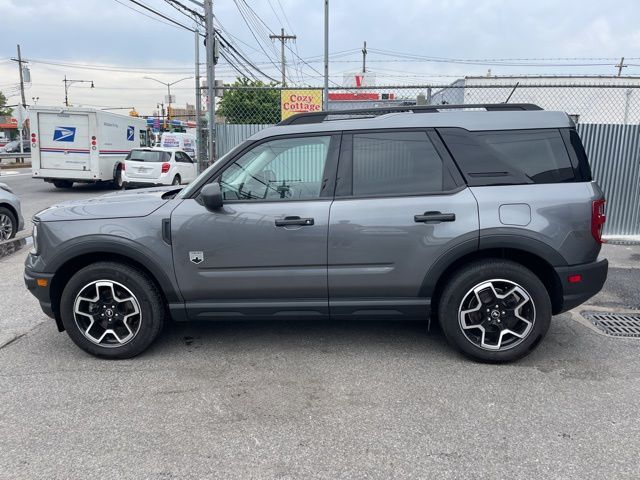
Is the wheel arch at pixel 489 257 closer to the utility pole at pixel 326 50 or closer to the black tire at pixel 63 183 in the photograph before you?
the utility pole at pixel 326 50

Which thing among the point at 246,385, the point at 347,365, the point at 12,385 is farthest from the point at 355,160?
the point at 12,385

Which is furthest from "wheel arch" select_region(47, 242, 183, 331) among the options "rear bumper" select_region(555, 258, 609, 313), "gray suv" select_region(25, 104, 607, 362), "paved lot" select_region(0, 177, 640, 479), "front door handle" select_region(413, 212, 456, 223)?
"rear bumper" select_region(555, 258, 609, 313)

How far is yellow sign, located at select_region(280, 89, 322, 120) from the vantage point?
29.9ft

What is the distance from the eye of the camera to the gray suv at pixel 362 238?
365 cm

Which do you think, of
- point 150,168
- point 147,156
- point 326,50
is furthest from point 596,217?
point 147,156

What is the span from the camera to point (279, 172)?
12.8ft

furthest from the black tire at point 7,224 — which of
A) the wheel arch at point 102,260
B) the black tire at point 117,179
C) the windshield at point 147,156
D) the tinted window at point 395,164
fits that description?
the black tire at point 117,179

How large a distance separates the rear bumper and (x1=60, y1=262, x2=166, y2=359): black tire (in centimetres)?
309

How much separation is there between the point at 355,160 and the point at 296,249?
0.83 m

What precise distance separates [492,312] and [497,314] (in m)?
0.04

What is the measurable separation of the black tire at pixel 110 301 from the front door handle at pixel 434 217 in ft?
6.92

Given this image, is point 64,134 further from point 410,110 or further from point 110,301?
point 410,110

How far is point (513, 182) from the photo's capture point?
3.70 metres

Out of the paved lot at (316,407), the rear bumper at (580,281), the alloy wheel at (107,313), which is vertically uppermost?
the rear bumper at (580,281)
